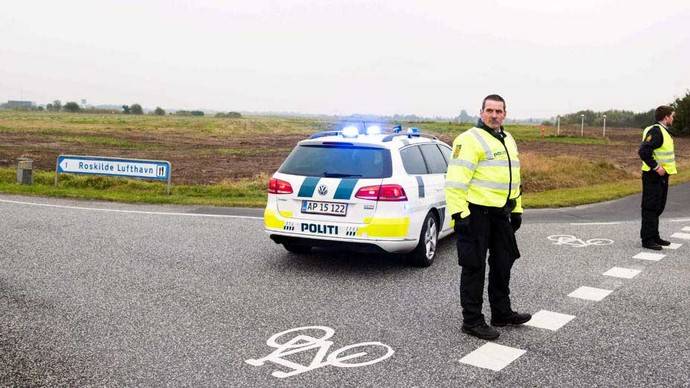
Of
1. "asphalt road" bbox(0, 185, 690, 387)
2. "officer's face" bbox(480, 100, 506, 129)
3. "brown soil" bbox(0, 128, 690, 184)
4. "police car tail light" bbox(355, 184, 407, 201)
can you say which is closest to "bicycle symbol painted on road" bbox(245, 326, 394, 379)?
"asphalt road" bbox(0, 185, 690, 387)

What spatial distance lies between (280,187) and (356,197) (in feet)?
3.19

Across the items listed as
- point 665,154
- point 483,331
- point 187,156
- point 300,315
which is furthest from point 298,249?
point 187,156

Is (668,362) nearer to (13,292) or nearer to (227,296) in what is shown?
(227,296)

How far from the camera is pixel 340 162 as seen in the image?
760cm

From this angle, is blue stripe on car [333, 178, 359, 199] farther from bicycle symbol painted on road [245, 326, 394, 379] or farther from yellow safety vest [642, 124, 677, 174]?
yellow safety vest [642, 124, 677, 174]

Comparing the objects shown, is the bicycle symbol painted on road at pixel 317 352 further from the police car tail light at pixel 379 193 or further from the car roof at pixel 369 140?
the car roof at pixel 369 140

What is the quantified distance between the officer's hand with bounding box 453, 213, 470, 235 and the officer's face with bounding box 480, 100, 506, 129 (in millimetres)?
794

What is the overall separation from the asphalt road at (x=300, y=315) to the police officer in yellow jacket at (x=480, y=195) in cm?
43

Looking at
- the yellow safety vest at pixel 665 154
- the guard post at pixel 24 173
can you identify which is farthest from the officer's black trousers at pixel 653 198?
the guard post at pixel 24 173

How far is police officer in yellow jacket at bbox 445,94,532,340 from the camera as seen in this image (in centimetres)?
525

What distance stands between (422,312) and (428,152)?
10.5 feet

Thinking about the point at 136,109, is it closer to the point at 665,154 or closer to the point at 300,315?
the point at 665,154

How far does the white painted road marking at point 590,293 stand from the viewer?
657 cm

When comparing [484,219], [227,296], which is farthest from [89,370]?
[484,219]
